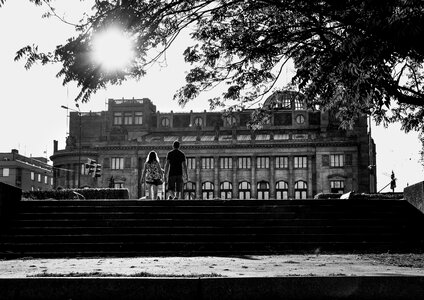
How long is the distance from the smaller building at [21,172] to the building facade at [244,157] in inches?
281

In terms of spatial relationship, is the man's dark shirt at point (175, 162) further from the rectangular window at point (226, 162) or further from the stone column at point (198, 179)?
the rectangular window at point (226, 162)

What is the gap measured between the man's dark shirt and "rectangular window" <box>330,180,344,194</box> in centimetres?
6149

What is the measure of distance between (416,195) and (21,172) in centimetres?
8381

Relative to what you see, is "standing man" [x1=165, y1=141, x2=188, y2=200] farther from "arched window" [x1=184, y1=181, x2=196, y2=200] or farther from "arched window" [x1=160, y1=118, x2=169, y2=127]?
"arched window" [x1=160, y1=118, x2=169, y2=127]

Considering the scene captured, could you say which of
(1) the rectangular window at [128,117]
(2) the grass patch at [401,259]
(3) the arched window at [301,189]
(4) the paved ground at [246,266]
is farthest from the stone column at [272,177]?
(4) the paved ground at [246,266]

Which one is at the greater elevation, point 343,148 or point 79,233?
point 343,148

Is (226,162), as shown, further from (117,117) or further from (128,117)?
(117,117)

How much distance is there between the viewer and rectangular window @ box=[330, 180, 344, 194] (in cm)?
7575

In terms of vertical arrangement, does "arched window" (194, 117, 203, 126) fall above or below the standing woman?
above

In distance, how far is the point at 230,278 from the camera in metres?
6.56

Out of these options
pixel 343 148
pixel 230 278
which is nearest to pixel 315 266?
pixel 230 278

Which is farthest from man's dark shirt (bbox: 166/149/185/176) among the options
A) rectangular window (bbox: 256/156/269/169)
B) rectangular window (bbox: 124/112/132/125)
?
rectangular window (bbox: 124/112/132/125)
